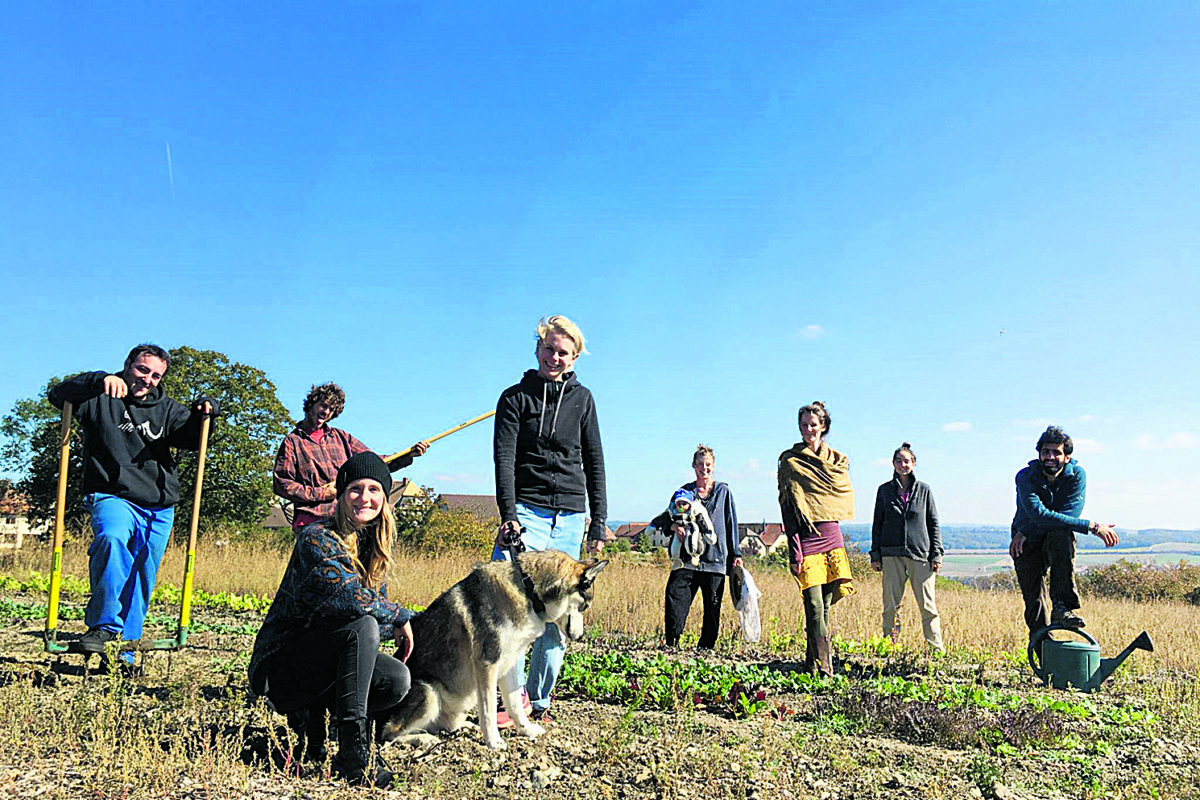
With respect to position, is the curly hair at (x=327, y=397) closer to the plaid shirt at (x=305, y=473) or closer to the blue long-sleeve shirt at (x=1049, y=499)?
the plaid shirt at (x=305, y=473)

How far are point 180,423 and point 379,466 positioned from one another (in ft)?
9.50

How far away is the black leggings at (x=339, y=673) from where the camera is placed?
3740 mm

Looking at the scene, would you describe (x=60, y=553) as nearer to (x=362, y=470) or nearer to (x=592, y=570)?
(x=362, y=470)

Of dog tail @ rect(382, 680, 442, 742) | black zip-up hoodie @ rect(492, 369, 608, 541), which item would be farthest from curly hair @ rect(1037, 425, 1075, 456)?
dog tail @ rect(382, 680, 442, 742)

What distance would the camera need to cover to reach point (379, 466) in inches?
159

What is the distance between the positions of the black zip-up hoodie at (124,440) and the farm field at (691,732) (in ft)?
4.03

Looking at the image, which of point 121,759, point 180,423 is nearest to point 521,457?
point 121,759


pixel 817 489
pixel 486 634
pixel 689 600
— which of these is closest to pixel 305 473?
pixel 486 634

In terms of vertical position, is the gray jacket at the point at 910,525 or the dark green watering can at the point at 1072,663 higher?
the gray jacket at the point at 910,525

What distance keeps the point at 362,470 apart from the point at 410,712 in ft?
4.10

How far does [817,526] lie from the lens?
681cm

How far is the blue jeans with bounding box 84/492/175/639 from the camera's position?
18.5ft

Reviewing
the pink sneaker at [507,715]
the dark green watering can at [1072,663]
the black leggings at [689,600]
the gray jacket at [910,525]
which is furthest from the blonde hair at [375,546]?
the gray jacket at [910,525]

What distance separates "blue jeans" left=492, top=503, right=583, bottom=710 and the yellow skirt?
249cm
